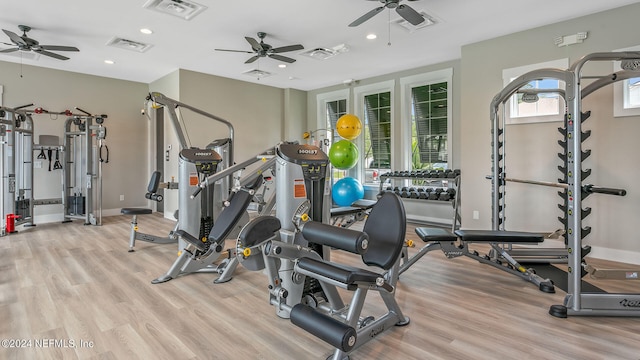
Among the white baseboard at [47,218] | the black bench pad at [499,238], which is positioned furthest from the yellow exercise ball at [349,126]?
the white baseboard at [47,218]

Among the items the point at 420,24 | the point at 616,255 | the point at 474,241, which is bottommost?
the point at 616,255

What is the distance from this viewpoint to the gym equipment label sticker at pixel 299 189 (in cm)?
245

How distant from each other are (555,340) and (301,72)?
594cm

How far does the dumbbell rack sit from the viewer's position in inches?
217

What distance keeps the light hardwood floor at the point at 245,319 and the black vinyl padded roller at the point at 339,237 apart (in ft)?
2.34

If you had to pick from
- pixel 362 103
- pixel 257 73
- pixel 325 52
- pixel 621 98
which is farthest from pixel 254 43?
pixel 621 98

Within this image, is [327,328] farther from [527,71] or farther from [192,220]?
[527,71]

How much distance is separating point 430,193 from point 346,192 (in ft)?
5.00

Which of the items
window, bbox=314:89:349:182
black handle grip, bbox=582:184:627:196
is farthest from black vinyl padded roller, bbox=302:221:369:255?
window, bbox=314:89:349:182

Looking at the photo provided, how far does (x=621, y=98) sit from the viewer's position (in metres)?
3.95

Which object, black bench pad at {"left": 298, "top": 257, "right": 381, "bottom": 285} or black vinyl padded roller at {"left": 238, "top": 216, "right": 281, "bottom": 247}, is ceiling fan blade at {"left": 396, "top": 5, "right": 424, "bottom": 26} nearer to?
black vinyl padded roller at {"left": 238, "top": 216, "right": 281, "bottom": 247}

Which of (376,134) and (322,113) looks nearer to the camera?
(376,134)

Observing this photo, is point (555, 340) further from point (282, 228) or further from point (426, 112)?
point (426, 112)

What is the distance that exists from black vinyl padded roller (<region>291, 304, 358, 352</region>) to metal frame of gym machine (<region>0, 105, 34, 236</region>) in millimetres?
5797
